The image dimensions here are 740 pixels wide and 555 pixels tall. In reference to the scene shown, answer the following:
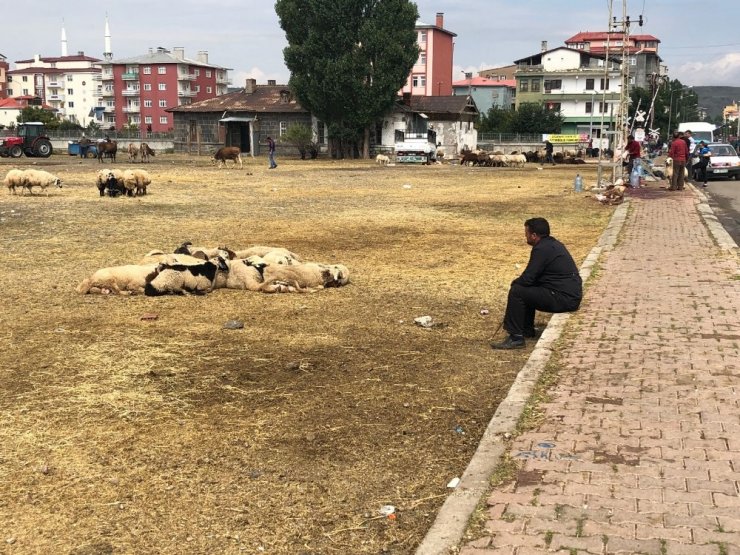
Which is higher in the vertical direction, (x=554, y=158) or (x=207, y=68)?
(x=207, y=68)

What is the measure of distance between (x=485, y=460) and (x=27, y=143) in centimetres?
5128

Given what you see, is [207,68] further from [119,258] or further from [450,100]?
[119,258]

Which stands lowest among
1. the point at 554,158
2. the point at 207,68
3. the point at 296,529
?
the point at 296,529

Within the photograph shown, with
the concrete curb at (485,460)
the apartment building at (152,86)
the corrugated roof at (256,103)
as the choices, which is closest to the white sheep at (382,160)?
the corrugated roof at (256,103)

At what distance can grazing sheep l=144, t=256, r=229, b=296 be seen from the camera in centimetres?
930

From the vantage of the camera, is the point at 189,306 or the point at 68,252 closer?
the point at 189,306

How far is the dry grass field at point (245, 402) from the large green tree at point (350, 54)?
43.1 m

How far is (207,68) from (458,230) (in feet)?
356

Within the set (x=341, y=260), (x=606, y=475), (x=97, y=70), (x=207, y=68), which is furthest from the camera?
(x=97, y=70)

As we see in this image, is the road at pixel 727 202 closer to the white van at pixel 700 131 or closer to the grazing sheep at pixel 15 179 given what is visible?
the white van at pixel 700 131

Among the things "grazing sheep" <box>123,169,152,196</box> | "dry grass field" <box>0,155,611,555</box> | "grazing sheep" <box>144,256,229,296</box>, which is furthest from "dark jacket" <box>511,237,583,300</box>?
"grazing sheep" <box>123,169,152,196</box>

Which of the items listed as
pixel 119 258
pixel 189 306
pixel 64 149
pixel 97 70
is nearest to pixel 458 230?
pixel 119 258

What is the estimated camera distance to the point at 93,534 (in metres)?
3.87

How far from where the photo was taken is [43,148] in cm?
5019
